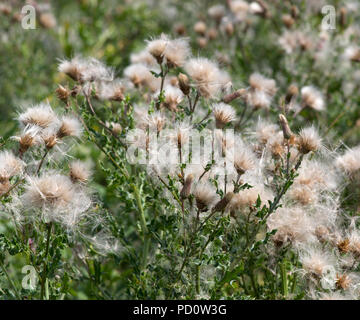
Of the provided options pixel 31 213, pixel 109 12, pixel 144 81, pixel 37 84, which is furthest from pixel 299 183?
pixel 109 12

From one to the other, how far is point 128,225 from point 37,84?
182 centimetres

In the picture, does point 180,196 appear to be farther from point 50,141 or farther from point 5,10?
point 5,10

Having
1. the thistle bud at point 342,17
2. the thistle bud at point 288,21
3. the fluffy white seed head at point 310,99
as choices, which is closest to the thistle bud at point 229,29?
the thistle bud at point 288,21

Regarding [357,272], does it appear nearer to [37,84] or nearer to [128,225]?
[128,225]

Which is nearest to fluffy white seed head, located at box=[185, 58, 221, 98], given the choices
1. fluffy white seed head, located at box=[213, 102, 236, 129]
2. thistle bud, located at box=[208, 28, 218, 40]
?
fluffy white seed head, located at box=[213, 102, 236, 129]

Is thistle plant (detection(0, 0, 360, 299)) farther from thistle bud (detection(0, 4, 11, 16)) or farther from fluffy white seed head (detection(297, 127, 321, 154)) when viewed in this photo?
thistle bud (detection(0, 4, 11, 16))

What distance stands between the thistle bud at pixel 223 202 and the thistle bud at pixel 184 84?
0.53m

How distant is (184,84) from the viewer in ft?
6.30

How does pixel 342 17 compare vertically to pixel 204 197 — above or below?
above

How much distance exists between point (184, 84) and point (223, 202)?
0.54 m

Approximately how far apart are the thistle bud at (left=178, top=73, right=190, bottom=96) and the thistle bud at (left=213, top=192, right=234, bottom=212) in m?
0.53

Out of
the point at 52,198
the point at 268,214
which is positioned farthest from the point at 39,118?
the point at 268,214

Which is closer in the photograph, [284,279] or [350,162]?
[284,279]

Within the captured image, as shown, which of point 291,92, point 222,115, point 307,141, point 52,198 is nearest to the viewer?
point 52,198
